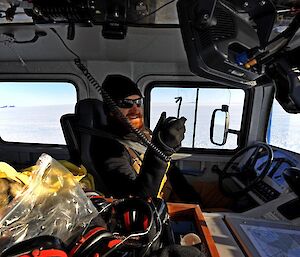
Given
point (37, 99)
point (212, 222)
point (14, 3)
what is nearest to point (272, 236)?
point (212, 222)

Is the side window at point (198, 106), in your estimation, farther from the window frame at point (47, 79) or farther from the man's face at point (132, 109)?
the man's face at point (132, 109)

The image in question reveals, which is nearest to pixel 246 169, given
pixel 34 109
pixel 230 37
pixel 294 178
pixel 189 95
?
pixel 189 95

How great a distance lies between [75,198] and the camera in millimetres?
845

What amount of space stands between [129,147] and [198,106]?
1.25m

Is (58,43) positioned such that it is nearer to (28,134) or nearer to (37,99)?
(37,99)

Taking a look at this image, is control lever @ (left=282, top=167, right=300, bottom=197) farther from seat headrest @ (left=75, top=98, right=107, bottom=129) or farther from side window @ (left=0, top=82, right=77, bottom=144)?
side window @ (left=0, top=82, right=77, bottom=144)

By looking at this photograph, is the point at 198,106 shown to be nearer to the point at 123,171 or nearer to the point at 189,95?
the point at 189,95

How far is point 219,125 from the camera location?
2551 mm

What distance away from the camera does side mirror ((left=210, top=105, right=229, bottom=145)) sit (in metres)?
2.42

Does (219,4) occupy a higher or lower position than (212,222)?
higher

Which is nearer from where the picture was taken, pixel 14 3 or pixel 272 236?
pixel 272 236

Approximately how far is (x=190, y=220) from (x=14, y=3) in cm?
160

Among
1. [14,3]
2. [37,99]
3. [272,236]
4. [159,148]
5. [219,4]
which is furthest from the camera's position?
[37,99]

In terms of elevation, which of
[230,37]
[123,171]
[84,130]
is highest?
[230,37]
